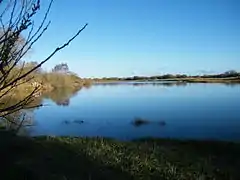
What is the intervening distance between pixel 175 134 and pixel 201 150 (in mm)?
6488

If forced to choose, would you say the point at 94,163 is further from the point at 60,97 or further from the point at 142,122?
the point at 60,97

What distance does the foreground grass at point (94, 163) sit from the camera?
9.05 metres

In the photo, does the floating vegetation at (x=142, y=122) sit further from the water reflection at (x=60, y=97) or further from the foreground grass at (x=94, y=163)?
the water reflection at (x=60, y=97)

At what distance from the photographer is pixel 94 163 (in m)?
9.94

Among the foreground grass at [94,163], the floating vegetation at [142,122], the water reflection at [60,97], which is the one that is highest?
the water reflection at [60,97]

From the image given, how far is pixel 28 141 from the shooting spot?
12.0 m

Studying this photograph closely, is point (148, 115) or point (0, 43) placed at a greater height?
point (0, 43)

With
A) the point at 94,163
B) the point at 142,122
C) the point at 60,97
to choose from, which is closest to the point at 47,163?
the point at 94,163

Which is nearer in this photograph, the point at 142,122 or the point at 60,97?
the point at 142,122

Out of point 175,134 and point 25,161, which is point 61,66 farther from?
point 25,161

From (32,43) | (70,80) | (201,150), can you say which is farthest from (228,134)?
(70,80)

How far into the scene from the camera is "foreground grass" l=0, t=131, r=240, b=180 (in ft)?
29.7

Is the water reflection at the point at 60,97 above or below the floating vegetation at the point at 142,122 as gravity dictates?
above

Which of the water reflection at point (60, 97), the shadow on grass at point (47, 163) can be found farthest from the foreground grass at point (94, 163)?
the water reflection at point (60, 97)
